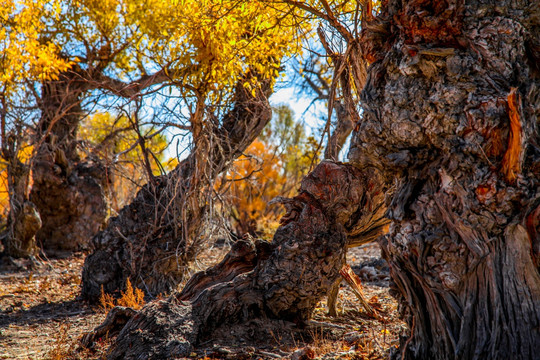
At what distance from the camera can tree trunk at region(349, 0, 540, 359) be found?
2.52 meters

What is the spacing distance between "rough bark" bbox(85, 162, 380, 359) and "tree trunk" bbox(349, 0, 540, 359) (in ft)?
3.89

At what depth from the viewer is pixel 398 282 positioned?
293 cm

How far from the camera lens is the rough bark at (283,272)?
12.7 ft

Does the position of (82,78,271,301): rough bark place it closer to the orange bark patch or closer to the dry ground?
the dry ground

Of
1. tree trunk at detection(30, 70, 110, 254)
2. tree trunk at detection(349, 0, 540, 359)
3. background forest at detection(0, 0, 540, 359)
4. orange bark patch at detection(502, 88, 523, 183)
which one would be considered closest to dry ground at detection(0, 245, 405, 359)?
background forest at detection(0, 0, 540, 359)

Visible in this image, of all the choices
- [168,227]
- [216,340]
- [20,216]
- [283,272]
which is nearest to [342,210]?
[283,272]

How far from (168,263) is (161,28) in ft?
10.0

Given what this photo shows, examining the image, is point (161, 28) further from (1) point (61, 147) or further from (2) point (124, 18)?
(1) point (61, 147)

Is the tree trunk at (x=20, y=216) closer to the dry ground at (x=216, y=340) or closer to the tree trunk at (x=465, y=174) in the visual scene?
the dry ground at (x=216, y=340)

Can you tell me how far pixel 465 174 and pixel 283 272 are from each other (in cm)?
193

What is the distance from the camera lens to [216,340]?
12.4ft

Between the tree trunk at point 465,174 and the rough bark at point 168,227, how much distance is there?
10.7ft

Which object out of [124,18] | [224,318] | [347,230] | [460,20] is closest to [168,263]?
[224,318]

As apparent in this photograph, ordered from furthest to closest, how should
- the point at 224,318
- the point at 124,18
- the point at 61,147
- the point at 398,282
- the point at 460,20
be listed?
the point at 61,147, the point at 124,18, the point at 224,318, the point at 398,282, the point at 460,20
